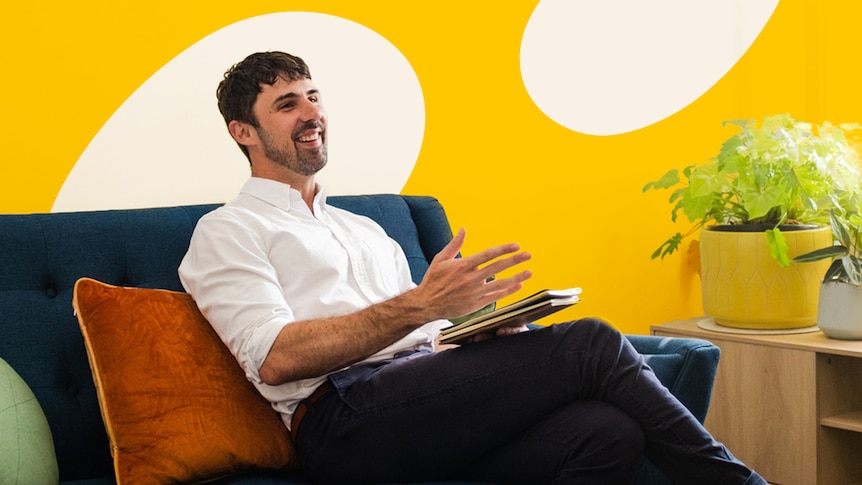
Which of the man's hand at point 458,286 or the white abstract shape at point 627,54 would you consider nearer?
the man's hand at point 458,286

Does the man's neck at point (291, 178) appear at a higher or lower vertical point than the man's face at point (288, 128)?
lower

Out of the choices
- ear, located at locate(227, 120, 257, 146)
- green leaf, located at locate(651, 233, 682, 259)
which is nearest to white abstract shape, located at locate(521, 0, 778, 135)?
green leaf, located at locate(651, 233, 682, 259)

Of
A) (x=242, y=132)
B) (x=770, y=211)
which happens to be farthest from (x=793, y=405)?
(x=242, y=132)

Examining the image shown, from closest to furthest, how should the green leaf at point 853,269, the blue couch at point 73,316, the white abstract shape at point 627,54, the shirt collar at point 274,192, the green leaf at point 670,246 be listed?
the blue couch at point 73,316
the shirt collar at point 274,192
the green leaf at point 853,269
the white abstract shape at point 627,54
the green leaf at point 670,246

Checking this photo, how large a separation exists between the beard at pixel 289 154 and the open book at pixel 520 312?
0.57 meters

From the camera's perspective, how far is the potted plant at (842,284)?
267 cm

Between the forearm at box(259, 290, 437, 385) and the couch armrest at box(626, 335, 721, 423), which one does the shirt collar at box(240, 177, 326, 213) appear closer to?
the forearm at box(259, 290, 437, 385)

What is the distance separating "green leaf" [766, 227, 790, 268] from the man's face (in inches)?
53.5

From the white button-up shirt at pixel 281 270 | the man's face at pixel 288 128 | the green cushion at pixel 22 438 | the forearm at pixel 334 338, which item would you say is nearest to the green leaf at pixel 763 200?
the white button-up shirt at pixel 281 270

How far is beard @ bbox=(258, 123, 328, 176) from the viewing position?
216 cm

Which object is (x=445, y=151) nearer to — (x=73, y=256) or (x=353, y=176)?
(x=353, y=176)

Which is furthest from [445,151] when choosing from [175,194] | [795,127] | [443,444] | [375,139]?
[443,444]

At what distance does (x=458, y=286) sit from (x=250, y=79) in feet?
2.58

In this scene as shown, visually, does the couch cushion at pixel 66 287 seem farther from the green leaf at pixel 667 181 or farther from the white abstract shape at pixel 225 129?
the green leaf at pixel 667 181
